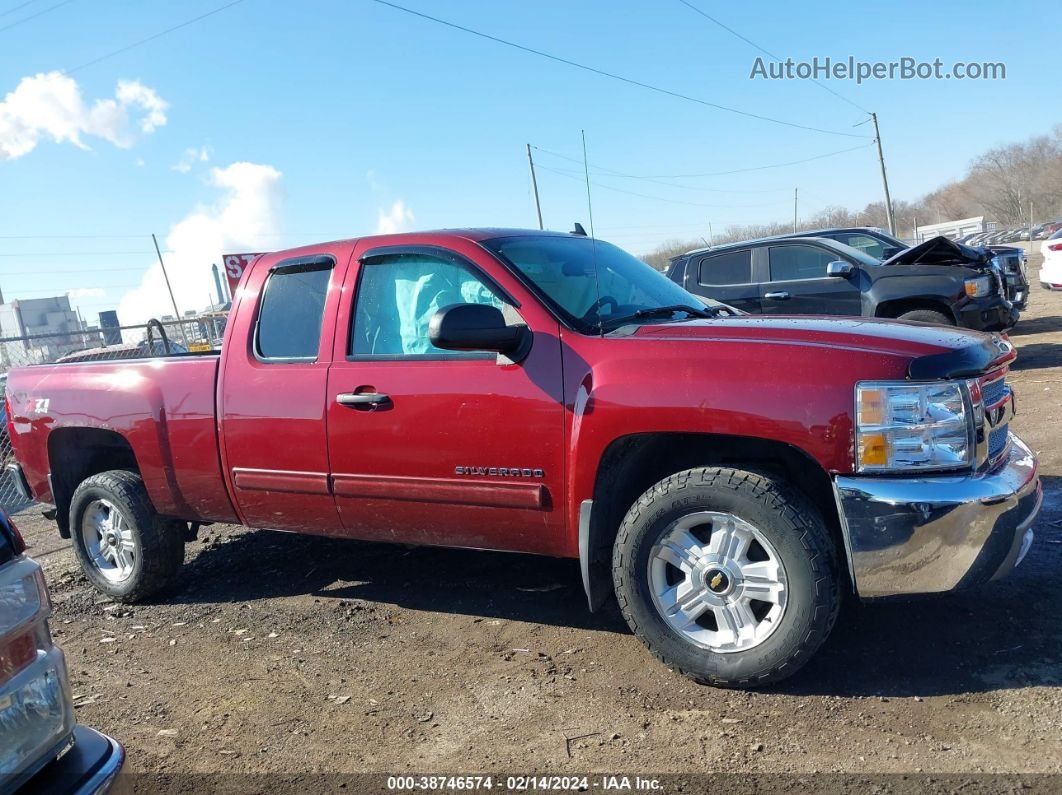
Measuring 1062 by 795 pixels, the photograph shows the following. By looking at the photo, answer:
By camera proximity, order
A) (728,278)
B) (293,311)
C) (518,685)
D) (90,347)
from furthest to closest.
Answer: (90,347)
(728,278)
(293,311)
(518,685)

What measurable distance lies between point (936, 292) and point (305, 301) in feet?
24.7

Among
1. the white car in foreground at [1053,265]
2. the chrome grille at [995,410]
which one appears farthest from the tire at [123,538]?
the white car in foreground at [1053,265]

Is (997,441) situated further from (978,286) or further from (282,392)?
(978,286)

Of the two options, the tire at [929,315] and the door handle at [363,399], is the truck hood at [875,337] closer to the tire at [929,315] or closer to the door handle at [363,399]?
the door handle at [363,399]

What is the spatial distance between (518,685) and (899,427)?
5.92 feet

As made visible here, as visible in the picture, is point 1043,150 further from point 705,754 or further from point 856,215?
point 705,754

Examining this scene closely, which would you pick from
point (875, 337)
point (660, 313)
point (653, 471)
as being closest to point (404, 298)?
point (660, 313)

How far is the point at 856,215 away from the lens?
6034 centimetres

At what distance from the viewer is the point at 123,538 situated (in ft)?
16.3

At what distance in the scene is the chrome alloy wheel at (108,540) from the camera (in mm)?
4969

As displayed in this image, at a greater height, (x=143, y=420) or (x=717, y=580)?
(x=143, y=420)

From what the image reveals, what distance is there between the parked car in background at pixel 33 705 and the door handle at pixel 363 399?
1.95 meters

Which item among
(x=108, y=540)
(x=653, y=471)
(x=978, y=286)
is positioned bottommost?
(x=108, y=540)

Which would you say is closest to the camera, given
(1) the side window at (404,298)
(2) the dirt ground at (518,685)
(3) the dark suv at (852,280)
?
(2) the dirt ground at (518,685)
